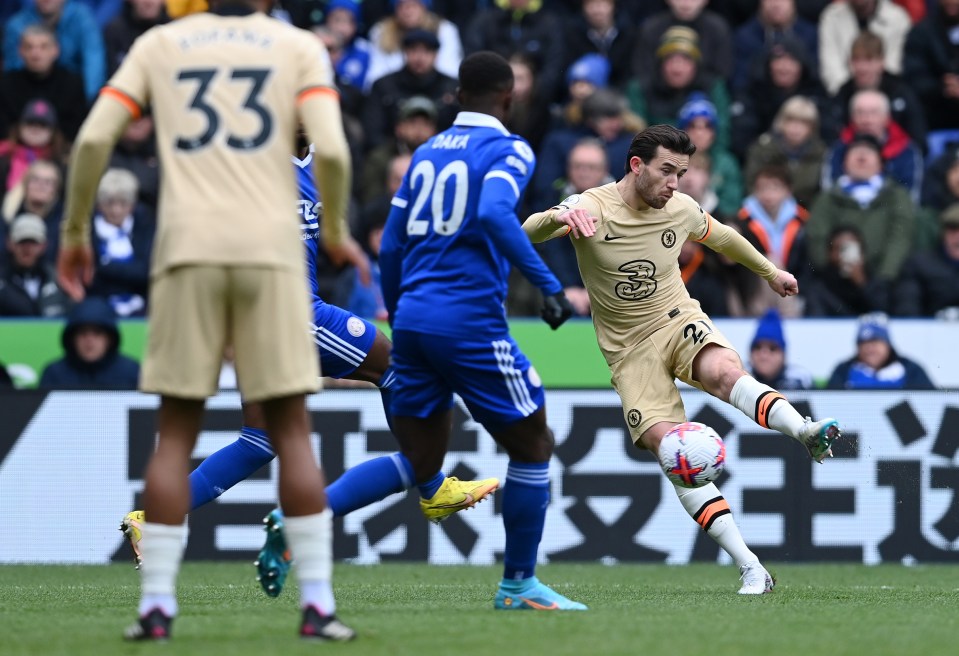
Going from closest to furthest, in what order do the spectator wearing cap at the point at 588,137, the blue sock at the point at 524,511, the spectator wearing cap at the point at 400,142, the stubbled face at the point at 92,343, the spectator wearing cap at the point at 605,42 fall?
the blue sock at the point at 524,511, the stubbled face at the point at 92,343, the spectator wearing cap at the point at 400,142, the spectator wearing cap at the point at 588,137, the spectator wearing cap at the point at 605,42

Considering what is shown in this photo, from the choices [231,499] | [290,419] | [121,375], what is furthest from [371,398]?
→ [290,419]

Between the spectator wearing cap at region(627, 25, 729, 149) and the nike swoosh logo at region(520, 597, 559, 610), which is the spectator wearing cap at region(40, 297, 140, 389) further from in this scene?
the nike swoosh logo at region(520, 597, 559, 610)

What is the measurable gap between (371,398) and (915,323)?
436 centimetres

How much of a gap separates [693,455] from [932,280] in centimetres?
640

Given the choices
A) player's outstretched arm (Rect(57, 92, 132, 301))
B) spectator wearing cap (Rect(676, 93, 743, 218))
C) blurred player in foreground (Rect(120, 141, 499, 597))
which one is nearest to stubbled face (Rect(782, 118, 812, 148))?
spectator wearing cap (Rect(676, 93, 743, 218))

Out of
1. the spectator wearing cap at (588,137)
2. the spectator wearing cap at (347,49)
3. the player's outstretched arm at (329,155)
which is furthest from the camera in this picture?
the spectator wearing cap at (347,49)

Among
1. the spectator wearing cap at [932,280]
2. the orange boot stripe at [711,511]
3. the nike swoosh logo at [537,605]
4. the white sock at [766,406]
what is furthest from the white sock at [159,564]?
the spectator wearing cap at [932,280]

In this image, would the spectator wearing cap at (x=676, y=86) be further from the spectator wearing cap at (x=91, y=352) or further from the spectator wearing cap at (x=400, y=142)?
the spectator wearing cap at (x=91, y=352)

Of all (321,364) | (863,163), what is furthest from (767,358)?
(321,364)

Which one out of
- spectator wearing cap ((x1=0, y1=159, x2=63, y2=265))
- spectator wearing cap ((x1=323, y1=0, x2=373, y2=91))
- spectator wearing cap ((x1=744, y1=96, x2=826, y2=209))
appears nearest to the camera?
spectator wearing cap ((x1=0, y1=159, x2=63, y2=265))

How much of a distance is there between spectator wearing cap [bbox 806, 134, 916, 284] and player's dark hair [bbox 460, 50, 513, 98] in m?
7.20

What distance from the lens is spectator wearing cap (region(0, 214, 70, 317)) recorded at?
13297 millimetres

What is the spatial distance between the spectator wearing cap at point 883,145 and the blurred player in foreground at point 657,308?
5.92 meters

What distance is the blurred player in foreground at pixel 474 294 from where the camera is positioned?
7.07m
